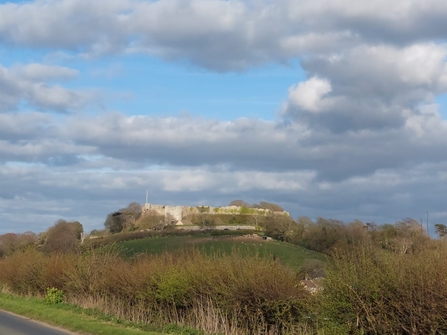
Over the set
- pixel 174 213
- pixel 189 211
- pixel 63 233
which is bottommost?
pixel 63 233

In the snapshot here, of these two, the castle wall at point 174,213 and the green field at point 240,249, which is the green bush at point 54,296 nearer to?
the green field at point 240,249

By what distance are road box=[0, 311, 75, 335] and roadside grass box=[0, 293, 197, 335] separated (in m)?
0.57

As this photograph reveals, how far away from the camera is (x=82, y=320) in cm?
2319

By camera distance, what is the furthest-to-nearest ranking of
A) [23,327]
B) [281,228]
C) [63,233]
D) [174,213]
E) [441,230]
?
1. [174,213]
2. [281,228]
3. [63,233]
4. [23,327]
5. [441,230]

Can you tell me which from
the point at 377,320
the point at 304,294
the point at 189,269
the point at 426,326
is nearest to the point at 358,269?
the point at 377,320

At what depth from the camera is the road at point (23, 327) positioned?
20438mm

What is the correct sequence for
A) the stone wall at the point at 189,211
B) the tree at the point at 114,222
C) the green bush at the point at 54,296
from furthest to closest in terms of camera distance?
the stone wall at the point at 189,211 < the tree at the point at 114,222 < the green bush at the point at 54,296

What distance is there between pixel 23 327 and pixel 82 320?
7.35 feet

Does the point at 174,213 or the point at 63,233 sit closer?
the point at 63,233

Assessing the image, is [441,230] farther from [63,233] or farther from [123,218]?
[123,218]

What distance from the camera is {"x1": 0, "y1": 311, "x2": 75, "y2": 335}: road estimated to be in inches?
805

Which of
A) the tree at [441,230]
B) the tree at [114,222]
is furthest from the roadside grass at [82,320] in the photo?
A: the tree at [114,222]

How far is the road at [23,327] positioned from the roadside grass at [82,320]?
0.57 metres

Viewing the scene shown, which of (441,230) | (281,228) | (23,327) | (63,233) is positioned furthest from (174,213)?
(441,230)
